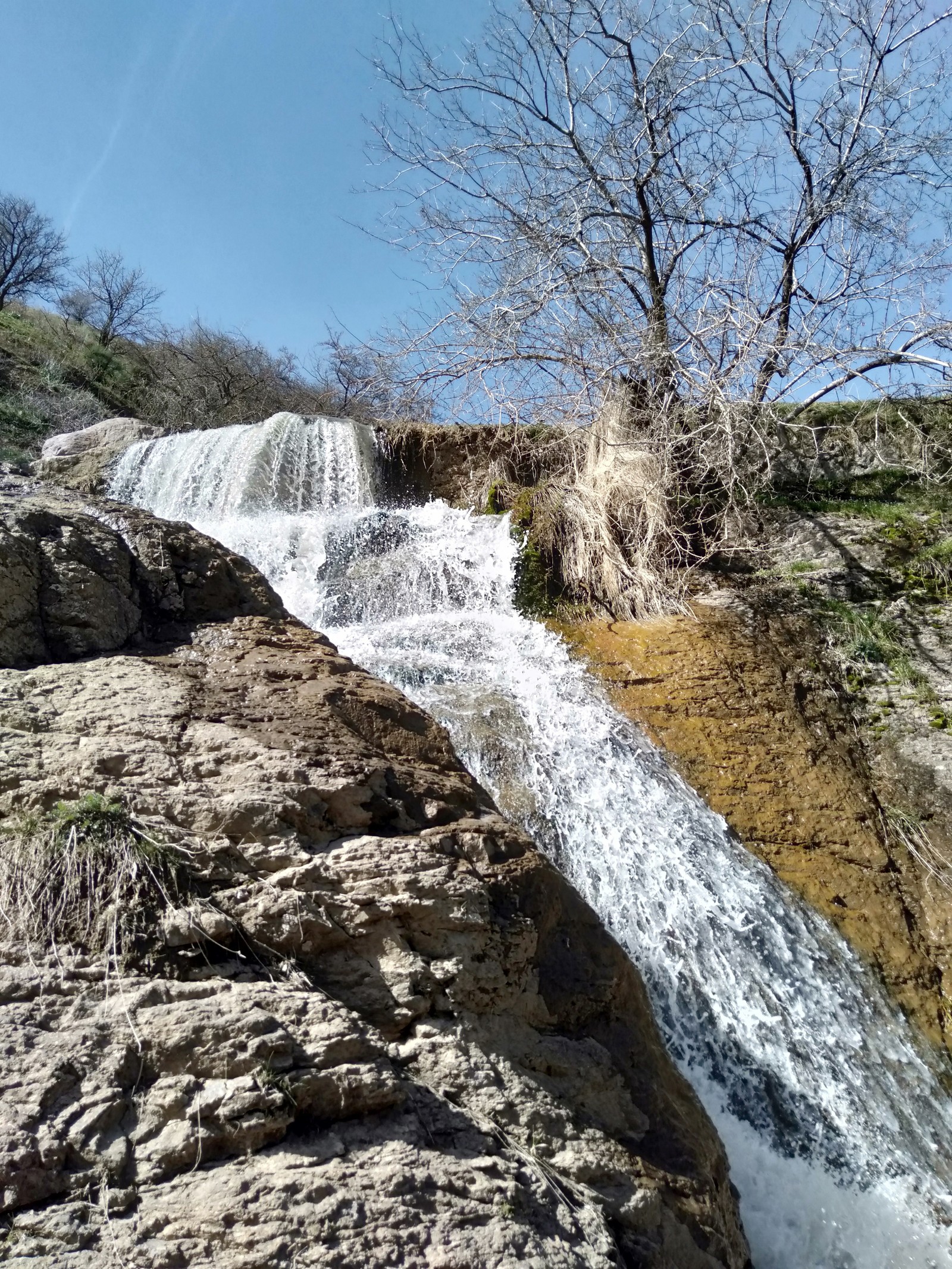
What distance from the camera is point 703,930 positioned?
439 cm

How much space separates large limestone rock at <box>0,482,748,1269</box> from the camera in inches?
75.5

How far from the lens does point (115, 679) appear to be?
331 centimetres

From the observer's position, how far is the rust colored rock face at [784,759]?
15.7 feet

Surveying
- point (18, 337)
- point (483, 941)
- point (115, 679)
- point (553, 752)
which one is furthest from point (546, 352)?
point (18, 337)

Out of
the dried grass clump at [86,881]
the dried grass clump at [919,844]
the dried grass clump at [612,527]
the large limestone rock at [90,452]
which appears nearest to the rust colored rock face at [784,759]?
the dried grass clump at [919,844]

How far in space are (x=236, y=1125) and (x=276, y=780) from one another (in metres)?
1.11

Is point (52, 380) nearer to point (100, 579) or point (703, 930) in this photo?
point (100, 579)

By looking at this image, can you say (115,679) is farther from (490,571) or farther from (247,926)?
(490,571)

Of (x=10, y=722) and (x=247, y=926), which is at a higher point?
(x=10, y=722)

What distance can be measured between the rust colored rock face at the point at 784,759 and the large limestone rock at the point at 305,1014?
7.20 ft

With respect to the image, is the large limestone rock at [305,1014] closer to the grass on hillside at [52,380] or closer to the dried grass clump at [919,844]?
the dried grass clump at [919,844]

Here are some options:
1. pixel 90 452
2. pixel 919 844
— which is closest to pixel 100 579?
pixel 919 844

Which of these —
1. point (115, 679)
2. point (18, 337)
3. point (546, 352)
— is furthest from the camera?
point (18, 337)

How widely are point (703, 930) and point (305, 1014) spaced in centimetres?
270
